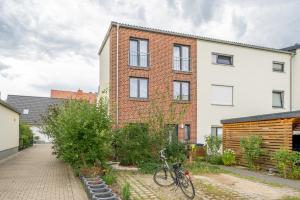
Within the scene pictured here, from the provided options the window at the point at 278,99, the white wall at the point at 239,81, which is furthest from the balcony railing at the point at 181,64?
the window at the point at 278,99

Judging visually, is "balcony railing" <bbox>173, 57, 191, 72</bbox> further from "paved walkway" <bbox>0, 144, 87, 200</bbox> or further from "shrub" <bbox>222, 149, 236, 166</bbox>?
"paved walkway" <bbox>0, 144, 87, 200</bbox>

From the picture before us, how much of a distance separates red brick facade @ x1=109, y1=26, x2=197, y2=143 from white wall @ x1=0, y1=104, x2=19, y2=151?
6.08 meters

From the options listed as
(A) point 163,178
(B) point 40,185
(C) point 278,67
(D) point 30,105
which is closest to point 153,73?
(C) point 278,67

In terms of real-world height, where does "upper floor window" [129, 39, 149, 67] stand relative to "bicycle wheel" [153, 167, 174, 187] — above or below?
above

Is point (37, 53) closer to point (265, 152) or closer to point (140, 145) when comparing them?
point (140, 145)

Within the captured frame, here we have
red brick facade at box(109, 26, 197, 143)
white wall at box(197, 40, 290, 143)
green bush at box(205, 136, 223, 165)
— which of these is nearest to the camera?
green bush at box(205, 136, 223, 165)

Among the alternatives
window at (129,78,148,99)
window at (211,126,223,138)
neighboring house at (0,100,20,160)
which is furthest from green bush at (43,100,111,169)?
window at (211,126,223,138)

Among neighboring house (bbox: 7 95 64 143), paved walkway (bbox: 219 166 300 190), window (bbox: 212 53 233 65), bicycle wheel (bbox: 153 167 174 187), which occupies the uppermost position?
window (bbox: 212 53 233 65)

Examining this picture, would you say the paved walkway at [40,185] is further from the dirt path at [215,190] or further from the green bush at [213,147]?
the green bush at [213,147]

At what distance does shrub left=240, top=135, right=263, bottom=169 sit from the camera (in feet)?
44.4

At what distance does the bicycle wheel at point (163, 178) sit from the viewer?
31.5 feet

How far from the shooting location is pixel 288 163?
11695 mm

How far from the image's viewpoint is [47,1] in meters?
11.7

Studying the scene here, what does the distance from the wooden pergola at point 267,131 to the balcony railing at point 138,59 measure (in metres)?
7.09
